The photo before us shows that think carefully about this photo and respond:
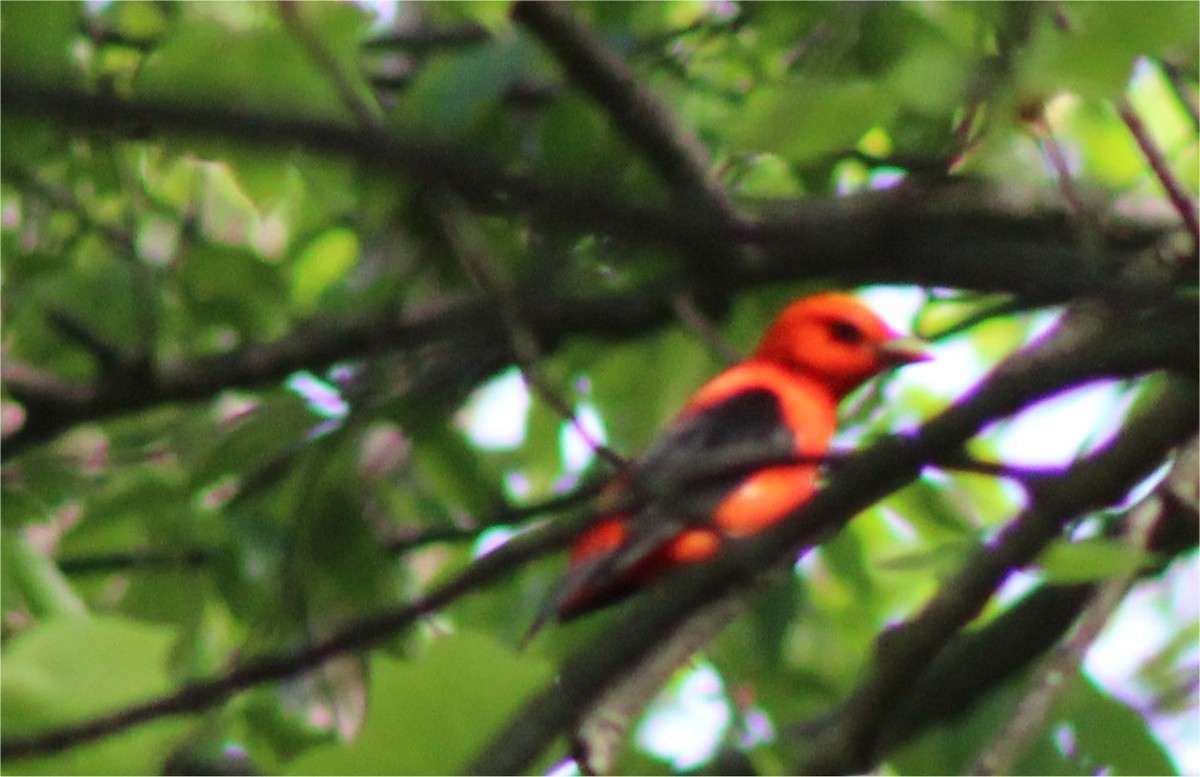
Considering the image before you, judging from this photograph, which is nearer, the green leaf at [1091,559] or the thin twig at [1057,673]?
the green leaf at [1091,559]

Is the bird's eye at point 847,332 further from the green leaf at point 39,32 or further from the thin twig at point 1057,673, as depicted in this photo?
the green leaf at point 39,32

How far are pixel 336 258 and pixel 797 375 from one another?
5.64 feet

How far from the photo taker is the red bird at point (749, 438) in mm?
3943

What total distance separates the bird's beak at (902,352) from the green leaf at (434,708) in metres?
3.29

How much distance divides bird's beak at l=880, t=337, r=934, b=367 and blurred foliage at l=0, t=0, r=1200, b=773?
0.79ft

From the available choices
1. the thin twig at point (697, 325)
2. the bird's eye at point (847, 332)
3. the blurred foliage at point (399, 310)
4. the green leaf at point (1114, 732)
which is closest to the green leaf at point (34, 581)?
the blurred foliage at point (399, 310)

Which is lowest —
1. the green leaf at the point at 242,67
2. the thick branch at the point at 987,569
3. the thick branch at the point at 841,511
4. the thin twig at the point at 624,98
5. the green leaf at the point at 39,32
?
the thick branch at the point at 987,569

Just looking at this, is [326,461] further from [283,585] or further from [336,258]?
[336,258]

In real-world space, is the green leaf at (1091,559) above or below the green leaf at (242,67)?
below

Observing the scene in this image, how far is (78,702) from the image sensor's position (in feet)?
5.94

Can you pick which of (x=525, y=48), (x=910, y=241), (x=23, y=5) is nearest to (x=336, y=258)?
(x=525, y=48)

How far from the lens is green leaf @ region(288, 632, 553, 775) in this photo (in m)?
1.70

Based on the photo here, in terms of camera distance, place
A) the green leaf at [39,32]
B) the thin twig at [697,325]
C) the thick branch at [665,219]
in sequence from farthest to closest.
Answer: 1. the thin twig at [697,325]
2. the green leaf at [39,32]
3. the thick branch at [665,219]

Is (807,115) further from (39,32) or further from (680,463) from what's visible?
(680,463)
